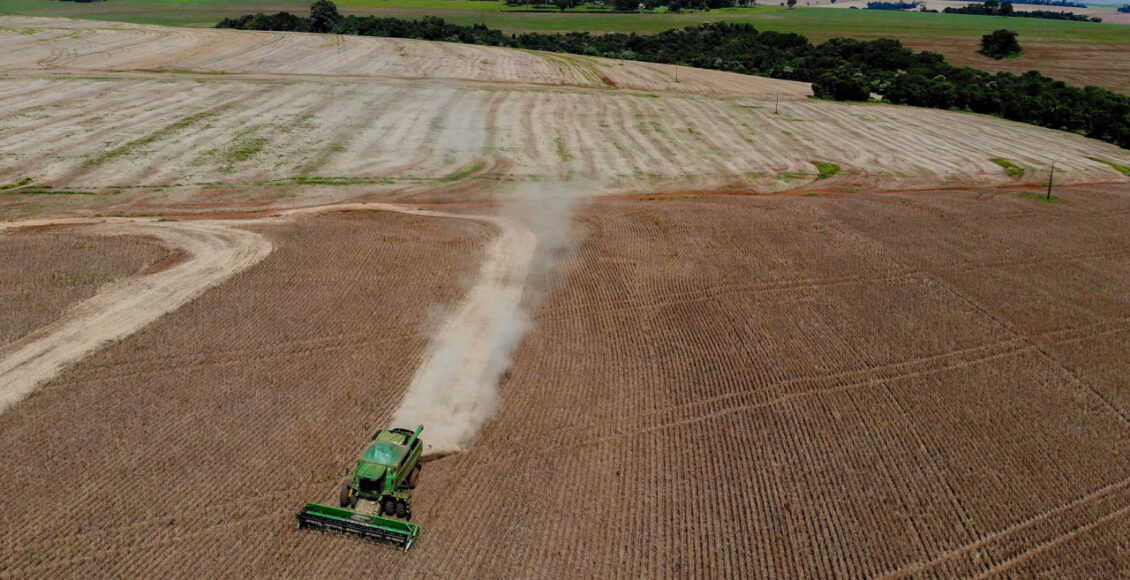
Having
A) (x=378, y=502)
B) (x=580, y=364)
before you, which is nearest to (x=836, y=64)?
(x=580, y=364)

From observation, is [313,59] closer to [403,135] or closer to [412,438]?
[403,135]

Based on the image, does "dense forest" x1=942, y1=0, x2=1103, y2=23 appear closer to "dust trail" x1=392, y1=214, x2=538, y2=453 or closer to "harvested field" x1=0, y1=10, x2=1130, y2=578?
"harvested field" x1=0, y1=10, x2=1130, y2=578

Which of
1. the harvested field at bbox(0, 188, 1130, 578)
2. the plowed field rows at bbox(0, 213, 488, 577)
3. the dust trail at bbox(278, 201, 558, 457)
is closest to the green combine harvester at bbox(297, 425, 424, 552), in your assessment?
the harvested field at bbox(0, 188, 1130, 578)

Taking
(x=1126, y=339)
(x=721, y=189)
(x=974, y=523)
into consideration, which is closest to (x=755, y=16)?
(x=721, y=189)

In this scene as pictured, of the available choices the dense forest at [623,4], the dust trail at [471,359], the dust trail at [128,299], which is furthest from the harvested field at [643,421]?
the dense forest at [623,4]

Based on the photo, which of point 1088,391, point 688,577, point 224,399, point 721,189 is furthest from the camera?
point 721,189

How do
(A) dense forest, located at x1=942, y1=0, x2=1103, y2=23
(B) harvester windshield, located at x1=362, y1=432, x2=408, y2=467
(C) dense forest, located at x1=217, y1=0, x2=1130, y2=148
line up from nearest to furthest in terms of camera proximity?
(B) harvester windshield, located at x1=362, y1=432, x2=408, y2=467 < (C) dense forest, located at x1=217, y1=0, x2=1130, y2=148 < (A) dense forest, located at x1=942, y1=0, x2=1103, y2=23

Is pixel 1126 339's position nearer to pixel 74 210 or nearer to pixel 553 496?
pixel 553 496
